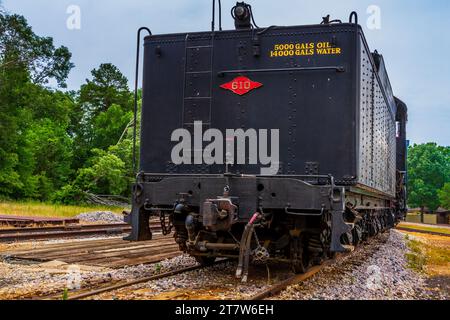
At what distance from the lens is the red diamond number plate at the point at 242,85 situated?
25.3ft

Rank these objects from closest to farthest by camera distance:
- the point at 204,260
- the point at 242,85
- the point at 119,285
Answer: the point at 119,285 < the point at 242,85 < the point at 204,260

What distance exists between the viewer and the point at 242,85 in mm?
7734

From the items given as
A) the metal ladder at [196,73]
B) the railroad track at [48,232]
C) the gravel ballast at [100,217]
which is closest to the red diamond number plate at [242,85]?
the metal ladder at [196,73]

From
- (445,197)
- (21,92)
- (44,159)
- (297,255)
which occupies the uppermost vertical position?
(21,92)

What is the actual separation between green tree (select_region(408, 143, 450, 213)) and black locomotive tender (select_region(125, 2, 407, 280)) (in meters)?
60.9

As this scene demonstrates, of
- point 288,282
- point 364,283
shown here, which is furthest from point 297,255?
point 364,283

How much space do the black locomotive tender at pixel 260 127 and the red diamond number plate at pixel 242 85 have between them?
0.05 ft

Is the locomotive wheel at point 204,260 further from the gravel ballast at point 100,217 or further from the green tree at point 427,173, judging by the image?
the green tree at point 427,173

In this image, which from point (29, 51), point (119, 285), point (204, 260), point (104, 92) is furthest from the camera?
point (104, 92)

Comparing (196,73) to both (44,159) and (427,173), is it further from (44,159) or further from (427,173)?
(427,173)

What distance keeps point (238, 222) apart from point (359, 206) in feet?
8.88

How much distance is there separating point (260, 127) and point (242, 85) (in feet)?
2.32
